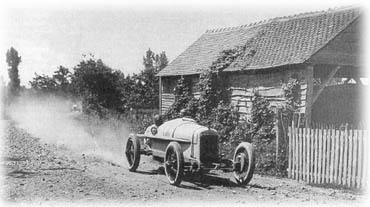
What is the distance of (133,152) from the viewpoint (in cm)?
1142

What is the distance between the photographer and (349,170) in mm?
9492

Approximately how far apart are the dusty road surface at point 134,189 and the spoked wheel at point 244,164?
0.21m

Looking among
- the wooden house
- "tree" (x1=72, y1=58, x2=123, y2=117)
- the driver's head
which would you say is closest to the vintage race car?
the driver's head

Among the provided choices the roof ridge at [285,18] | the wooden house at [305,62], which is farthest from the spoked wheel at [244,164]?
the roof ridge at [285,18]

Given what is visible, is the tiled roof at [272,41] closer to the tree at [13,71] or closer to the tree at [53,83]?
the tree at [53,83]

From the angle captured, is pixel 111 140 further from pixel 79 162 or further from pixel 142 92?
pixel 142 92

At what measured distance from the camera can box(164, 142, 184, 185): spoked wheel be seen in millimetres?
8922

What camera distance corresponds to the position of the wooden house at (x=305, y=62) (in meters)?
13.9

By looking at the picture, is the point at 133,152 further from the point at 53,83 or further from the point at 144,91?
the point at 53,83

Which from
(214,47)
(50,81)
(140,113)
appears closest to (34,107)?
(50,81)

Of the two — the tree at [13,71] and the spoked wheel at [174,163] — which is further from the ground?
the tree at [13,71]

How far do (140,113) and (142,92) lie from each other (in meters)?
7.39

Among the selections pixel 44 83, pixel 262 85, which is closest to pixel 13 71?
pixel 44 83

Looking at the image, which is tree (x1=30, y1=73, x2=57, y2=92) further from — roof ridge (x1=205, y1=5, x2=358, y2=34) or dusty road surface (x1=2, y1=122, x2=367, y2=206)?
dusty road surface (x1=2, y1=122, x2=367, y2=206)
